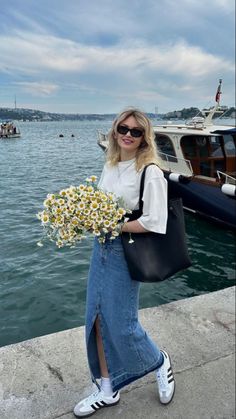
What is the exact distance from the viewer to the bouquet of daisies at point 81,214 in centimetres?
218

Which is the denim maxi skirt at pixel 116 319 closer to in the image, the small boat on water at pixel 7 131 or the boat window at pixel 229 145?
the boat window at pixel 229 145

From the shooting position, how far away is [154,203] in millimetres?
2201

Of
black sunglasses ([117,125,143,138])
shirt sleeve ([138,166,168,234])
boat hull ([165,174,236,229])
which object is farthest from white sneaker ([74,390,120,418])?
boat hull ([165,174,236,229])

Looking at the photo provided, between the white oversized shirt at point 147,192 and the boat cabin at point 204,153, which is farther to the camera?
the boat cabin at point 204,153

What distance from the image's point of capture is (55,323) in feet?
17.9

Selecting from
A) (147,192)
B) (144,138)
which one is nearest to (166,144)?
(144,138)

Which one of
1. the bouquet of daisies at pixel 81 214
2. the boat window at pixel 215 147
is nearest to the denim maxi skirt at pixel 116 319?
the bouquet of daisies at pixel 81 214

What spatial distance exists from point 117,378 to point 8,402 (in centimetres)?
75

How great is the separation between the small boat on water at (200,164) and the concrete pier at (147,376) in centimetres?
742

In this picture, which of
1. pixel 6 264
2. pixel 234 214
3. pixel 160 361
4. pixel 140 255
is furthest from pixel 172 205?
pixel 234 214

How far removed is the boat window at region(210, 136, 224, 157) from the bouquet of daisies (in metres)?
10.3

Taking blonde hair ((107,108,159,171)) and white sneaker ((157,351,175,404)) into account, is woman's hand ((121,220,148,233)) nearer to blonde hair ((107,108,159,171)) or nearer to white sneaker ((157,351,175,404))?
blonde hair ((107,108,159,171))

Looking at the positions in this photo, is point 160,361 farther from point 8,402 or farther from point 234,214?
point 234,214

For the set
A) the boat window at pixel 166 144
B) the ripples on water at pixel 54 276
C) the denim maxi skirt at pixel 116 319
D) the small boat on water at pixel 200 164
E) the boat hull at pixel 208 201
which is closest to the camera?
the denim maxi skirt at pixel 116 319
